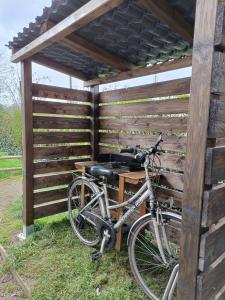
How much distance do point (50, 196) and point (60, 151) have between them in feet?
2.13

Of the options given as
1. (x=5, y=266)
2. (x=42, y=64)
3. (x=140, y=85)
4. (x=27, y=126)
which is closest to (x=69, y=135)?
(x=27, y=126)

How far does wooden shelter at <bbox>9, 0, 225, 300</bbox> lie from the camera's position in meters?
1.14

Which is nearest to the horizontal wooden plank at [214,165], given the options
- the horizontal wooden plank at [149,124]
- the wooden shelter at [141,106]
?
the wooden shelter at [141,106]

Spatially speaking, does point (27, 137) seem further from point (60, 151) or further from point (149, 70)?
point (149, 70)

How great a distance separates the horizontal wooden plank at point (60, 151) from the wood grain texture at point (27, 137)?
4.8 inches

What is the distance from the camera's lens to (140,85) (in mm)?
2854

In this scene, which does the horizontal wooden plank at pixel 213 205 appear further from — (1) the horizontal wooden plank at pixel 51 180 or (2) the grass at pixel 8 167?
(2) the grass at pixel 8 167

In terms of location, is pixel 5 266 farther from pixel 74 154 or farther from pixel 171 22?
pixel 171 22

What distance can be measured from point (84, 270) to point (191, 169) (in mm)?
1744

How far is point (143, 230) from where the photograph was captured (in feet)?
7.18

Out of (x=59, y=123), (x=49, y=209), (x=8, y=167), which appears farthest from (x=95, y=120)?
(x=8, y=167)

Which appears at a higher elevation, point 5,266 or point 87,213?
point 87,213

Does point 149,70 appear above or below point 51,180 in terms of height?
above

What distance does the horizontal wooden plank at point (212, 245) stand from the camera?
1.20 meters
